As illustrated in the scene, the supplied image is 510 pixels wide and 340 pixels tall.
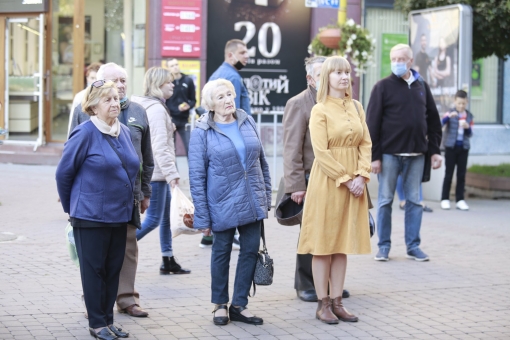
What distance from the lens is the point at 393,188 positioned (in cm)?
830

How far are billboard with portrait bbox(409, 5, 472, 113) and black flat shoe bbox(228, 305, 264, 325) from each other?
7351mm

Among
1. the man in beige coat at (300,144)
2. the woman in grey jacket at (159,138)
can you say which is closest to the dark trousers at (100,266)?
the man in beige coat at (300,144)

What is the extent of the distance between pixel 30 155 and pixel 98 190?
34.7ft

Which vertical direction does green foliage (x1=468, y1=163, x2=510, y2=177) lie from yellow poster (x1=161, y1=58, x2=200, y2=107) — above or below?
below

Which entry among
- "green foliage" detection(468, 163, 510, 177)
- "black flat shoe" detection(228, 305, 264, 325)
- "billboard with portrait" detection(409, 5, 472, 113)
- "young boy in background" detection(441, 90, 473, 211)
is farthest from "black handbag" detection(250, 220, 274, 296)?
"green foliage" detection(468, 163, 510, 177)

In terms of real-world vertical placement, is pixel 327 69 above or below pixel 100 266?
above

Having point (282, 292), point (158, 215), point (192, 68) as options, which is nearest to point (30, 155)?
point (192, 68)

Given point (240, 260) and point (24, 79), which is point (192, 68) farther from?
point (240, 260)

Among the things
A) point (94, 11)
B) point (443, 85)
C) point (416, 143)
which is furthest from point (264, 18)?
point (416, 143)

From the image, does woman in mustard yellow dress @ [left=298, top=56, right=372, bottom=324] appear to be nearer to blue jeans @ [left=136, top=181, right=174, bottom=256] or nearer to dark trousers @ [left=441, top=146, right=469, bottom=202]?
blue jeans @ [left=136, top=181, right=174, bottom=256]

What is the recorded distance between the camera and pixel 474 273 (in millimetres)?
7871

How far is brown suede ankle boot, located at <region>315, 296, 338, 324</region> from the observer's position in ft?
19.9

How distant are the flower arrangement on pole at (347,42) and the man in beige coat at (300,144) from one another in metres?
6.91

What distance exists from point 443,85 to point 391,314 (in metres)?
7.03
